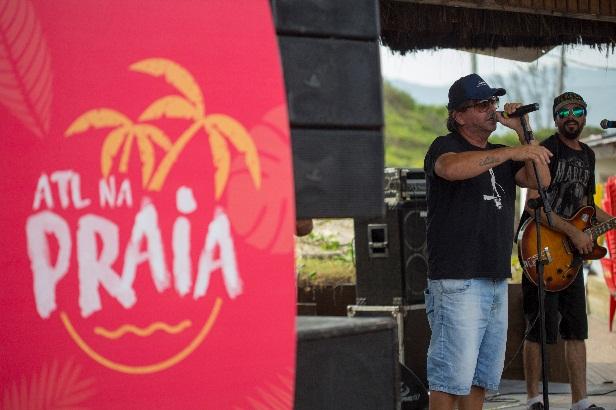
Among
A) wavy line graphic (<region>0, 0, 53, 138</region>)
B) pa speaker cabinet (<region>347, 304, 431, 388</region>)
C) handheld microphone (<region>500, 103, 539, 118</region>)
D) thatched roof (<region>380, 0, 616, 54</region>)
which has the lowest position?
pa speaker cabinet (<region>347, 304, 431, 388</region>)

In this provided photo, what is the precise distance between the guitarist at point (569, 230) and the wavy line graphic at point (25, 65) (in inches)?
139

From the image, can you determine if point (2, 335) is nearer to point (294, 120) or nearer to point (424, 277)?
point (294, 120)

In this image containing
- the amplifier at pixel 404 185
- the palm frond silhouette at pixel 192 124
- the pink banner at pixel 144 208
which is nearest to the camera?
the pink banner at pixel 144 208

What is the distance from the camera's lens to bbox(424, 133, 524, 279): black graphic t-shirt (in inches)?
154

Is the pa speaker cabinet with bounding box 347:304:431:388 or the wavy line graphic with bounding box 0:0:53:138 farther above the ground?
the wavy line graphic with bounding box 0:0:53:138

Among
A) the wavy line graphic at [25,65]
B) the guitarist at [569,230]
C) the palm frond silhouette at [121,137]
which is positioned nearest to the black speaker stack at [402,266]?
the guitarist at [569,230]

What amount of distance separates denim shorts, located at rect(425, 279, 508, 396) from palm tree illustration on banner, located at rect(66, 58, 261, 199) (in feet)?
5.14

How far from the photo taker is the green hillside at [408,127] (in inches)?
1369

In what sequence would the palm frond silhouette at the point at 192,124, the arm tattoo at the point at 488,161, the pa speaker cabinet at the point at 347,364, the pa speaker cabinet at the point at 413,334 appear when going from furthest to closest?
the pa speaker cabinet at the point at 413,334, the arm tattoo at the point at 488,161, the pa speaker cabinet at the point at 347,364, the palm frond silhouette at the point at 192,124

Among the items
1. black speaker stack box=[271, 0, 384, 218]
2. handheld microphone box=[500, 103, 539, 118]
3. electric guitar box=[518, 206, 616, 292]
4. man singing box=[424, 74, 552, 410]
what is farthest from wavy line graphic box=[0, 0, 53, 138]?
electric guitar box=[518, 206, 616, 292]

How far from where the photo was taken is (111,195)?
7.88ft

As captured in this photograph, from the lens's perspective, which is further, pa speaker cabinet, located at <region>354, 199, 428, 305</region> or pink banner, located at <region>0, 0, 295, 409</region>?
pa speaker cabinet, located at <region>354, 199, 428, 305</region>

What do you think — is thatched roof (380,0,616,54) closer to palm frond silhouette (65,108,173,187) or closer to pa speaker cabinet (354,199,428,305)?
pa speaker cabinet (354,199,428,305)

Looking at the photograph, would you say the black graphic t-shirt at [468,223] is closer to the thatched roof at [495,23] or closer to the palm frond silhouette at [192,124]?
the palm frond silhouette at [192,124]
